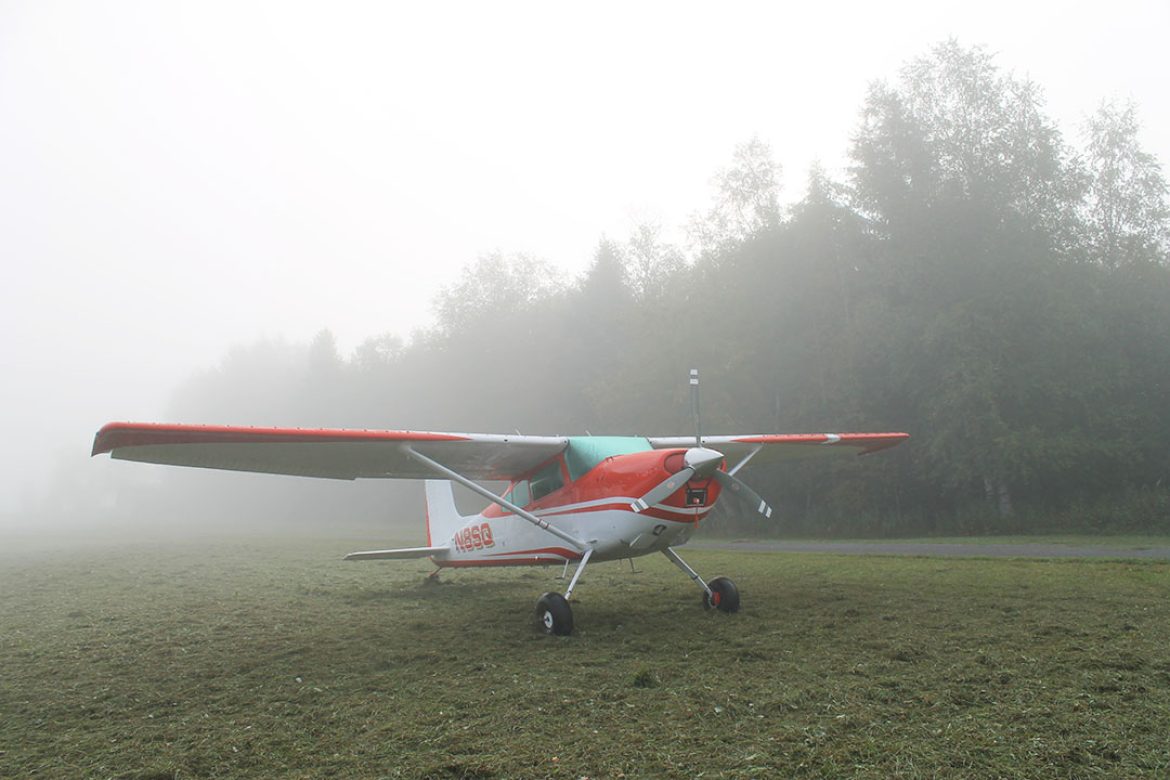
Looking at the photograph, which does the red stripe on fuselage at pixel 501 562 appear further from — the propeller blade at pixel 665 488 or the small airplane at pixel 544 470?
the propeller blade at pixel 665 488

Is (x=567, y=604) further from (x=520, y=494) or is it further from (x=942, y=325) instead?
(x=942, y=325)

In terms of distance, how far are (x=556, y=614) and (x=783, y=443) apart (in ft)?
14.9

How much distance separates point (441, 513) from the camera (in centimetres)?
1206

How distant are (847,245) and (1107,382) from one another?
886 cm

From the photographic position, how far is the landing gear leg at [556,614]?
7.34 metres

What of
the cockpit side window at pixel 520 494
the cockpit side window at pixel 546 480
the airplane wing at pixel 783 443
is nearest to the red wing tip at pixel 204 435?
the cockpit side window at pixel 546 480

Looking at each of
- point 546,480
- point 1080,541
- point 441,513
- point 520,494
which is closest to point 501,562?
point 520,494

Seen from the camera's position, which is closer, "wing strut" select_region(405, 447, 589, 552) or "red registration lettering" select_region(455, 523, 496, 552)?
"wing strut" select_region(405, 447, 589, 552)

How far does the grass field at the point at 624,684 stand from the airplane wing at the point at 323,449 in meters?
1.83

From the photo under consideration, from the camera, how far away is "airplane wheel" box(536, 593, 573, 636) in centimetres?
734

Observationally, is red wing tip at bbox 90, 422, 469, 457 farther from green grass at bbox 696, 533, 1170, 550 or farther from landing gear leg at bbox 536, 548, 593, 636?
green grass at bbox 696, 533, 1170, 550

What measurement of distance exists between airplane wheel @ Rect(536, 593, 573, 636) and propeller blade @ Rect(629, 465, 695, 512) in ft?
4.27

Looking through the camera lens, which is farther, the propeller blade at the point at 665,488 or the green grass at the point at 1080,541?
the green grass at the point at 1080,541

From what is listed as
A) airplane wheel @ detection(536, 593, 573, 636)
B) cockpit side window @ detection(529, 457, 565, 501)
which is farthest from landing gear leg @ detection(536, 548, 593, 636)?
cockpit side window @ detection(529, 457, 565, 501)
